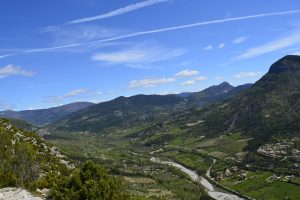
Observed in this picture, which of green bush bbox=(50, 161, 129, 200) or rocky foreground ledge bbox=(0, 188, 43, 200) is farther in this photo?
green bush bbox=(50, 161, 129, 200)

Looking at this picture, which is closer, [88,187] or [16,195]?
[16,195]

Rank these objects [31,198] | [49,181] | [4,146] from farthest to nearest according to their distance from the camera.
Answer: [4,146], [49,181], [31,198]

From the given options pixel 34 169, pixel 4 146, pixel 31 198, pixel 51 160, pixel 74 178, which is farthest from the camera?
pixel 51 160

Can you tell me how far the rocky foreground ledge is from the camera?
8450 centimetres

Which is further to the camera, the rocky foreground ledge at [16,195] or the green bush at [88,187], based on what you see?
the green bush at [88,187]

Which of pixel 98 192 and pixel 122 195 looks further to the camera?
pixel 122 195

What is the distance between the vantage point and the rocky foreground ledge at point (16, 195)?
84500 millimetres

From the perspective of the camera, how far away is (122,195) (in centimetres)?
9550

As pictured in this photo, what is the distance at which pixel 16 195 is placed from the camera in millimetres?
86500

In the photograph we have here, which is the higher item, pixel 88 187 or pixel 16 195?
pixel 16 195

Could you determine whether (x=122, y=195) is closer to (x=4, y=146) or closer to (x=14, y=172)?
(x=14, y=172)

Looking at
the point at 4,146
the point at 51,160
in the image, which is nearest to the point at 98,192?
the point at 4,146

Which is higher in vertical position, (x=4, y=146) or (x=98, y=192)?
(x=4, y=146)

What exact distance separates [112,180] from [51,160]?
309ft
